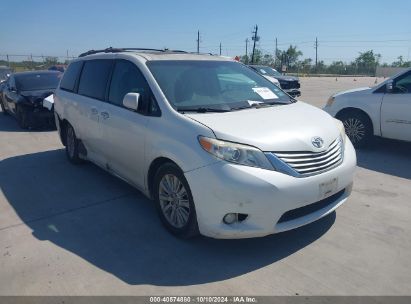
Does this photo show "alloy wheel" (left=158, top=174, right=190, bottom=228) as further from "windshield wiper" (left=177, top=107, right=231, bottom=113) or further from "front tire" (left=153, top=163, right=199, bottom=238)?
"windshield wiper" (left=177, top=107, right=231, bottom=113)

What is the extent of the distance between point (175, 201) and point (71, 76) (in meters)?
3.65

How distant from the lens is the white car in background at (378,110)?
6.61 metres

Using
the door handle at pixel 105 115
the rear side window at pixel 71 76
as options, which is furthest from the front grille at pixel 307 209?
A: the rear side window at pixel 71 76

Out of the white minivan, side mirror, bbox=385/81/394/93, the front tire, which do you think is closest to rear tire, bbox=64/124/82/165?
the white minivan

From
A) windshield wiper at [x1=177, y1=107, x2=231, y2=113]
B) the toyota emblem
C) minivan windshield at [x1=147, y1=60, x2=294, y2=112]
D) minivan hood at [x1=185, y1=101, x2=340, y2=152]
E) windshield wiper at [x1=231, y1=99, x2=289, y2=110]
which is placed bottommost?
→ the toyota emblem

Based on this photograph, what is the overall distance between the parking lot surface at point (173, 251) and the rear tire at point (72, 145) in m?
0.98

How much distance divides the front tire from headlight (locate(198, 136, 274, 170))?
0.45 meters

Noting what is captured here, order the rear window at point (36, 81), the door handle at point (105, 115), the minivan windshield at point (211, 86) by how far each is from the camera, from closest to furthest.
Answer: the minivan windshield at point (211, 86)
the door handle at point (105, 115)
the rear window at point (36, 81)

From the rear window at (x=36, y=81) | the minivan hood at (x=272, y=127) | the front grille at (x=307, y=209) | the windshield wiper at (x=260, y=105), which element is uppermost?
the rear window at (x=36, y=81)

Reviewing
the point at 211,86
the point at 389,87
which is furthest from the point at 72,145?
the point at 389,87

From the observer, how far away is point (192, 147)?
136 inches

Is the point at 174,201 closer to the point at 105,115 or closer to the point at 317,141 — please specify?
the point at 317,141

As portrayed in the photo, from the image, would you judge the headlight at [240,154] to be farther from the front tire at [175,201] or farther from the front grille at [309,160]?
the front tire at [175,201]

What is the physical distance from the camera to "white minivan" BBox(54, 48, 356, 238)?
327cm
